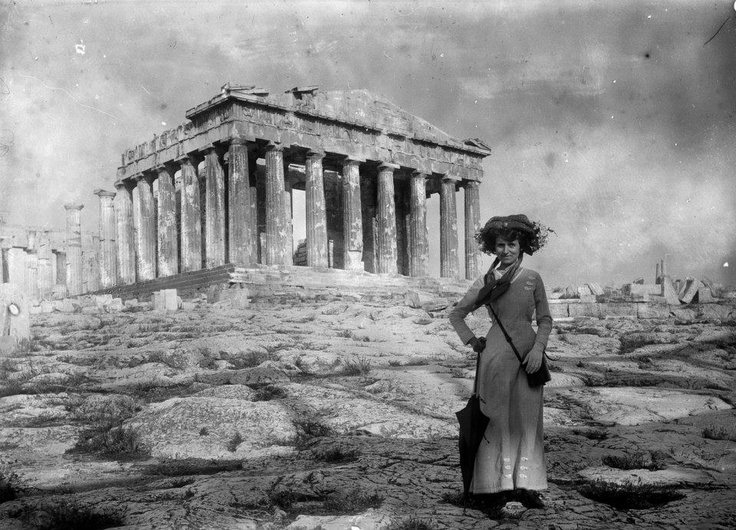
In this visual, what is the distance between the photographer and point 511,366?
4855mm

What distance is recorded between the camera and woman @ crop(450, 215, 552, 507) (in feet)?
15.4

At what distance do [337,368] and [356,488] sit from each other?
5.89 metres

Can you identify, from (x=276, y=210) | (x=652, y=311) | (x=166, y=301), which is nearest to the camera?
(x=166, y=301)

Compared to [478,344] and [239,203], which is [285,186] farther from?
[478,344]

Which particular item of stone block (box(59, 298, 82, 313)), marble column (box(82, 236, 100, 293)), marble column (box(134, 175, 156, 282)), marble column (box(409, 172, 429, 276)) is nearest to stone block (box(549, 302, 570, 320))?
marble column (box(409, 172, 429, 276))

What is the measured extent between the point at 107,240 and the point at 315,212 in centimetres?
1193

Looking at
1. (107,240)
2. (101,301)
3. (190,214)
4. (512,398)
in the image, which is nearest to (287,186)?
→ (190,214)

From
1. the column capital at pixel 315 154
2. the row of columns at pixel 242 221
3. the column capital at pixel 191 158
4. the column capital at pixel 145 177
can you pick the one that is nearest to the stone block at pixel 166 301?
the row of columns at pixel 242 221

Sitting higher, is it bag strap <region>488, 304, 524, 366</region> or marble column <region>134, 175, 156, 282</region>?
marble column <region>134, 175, 156, 282</region>

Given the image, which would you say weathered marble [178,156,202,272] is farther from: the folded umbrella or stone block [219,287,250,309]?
the folded umbrella

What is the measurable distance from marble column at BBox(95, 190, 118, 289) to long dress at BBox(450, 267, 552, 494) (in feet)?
108

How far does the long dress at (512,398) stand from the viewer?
15.4ft

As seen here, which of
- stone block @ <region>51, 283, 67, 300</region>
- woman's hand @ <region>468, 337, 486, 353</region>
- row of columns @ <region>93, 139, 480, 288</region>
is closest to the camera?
woman's hand @ <region>468, 337, 486, 353</region>

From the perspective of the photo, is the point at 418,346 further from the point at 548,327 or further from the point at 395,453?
the point at 548,327
